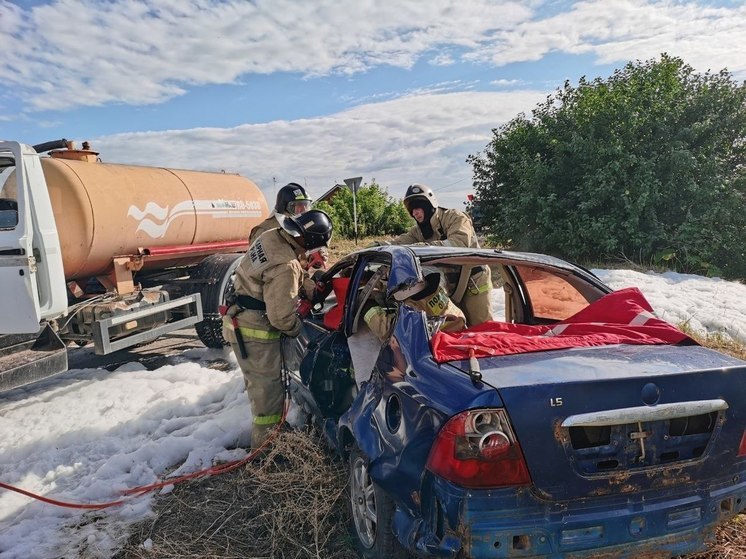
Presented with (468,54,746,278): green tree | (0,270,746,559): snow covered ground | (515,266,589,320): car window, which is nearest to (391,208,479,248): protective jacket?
(515,266,589,320): car window

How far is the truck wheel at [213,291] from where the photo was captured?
754cm

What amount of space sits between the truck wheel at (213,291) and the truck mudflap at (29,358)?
7.71 ft

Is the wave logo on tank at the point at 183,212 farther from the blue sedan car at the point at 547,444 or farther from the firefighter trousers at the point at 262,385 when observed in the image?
the blue sedan car at the point at 547,444

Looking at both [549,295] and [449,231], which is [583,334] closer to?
[549,295]

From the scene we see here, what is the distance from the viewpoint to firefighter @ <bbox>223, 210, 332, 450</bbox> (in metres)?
3.95

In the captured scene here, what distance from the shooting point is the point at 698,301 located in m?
8.16

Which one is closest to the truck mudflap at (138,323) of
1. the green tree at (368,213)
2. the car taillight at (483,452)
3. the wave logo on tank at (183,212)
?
the wave logo on tank at (183,212)

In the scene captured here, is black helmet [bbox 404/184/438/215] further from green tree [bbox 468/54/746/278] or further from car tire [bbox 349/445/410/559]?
green tree [bbox 468/54/746/278]

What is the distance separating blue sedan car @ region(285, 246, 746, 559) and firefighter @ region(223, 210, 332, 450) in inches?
55.8

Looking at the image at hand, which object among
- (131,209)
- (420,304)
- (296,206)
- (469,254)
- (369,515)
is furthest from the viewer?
(296,206)

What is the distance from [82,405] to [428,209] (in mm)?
3902

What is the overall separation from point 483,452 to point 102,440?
3.82 m

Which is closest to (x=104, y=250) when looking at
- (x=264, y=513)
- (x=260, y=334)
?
(x=260, y=334)

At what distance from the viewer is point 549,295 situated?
12.7 feet
